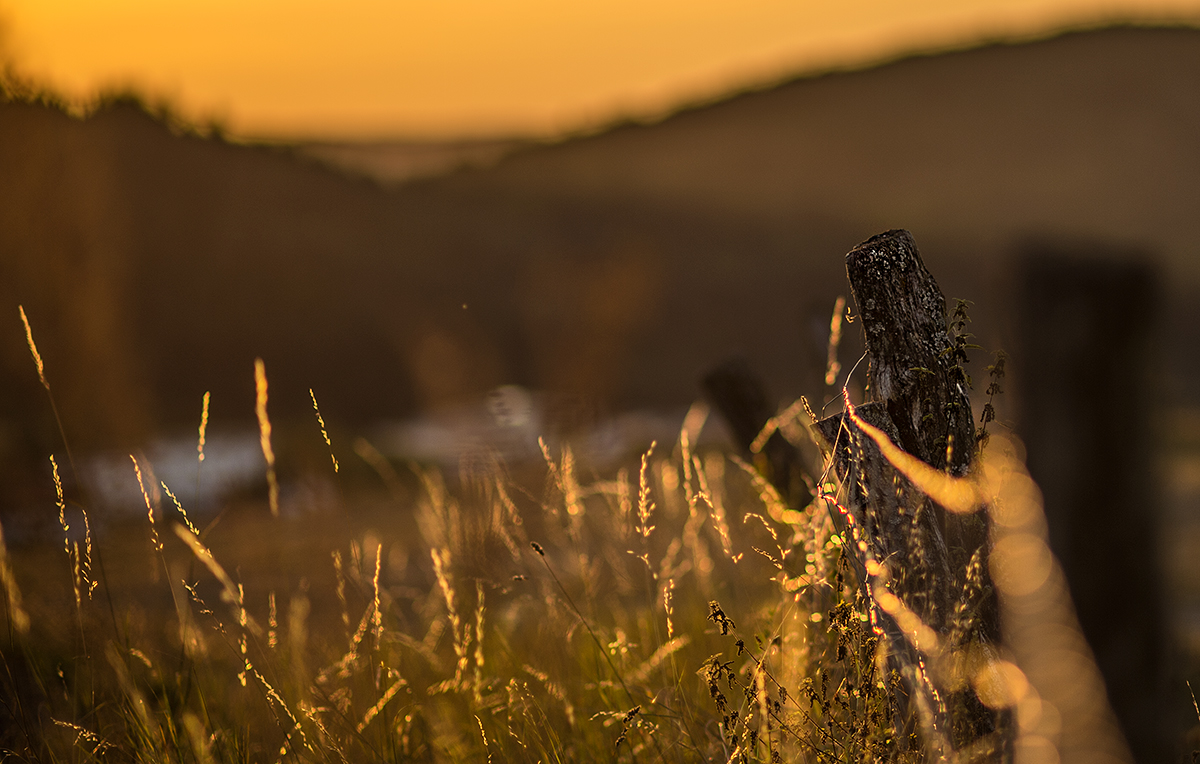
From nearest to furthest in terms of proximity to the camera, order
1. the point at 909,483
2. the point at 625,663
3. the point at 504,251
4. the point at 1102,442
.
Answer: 1. the point at 909,483
2. the point at 1102,442
3. the point at 625,663
4. the point at 504,251

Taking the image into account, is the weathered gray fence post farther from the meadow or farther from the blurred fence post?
the blurred fence post

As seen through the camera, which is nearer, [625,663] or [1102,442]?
[1102,442]

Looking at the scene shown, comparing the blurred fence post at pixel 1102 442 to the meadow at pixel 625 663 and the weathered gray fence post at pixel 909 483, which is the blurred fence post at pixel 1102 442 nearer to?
the meadow at pixel 625 663

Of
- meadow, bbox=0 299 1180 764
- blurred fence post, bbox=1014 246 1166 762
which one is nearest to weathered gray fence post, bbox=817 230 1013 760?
meadow, bbox=0 299 1180 764

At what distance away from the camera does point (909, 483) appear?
5.37ft

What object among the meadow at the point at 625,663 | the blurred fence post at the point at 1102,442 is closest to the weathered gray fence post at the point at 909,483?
the meadow at the point at 625,663

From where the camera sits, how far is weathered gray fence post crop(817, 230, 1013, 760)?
1615mm

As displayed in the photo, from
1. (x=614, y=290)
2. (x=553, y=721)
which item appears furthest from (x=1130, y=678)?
(x=614, y=290)

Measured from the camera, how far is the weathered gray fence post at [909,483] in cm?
162

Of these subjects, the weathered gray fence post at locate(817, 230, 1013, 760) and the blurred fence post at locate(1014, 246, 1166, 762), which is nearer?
the weathered gray fence post at locate(817, 230, 1013, 760)

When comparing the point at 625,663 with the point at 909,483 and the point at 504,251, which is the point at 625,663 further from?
the point at 504,251

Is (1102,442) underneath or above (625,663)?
above

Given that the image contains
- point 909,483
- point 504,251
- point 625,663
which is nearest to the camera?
point 909,483

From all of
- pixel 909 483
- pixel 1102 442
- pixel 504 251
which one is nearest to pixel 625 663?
pixel 909 483
